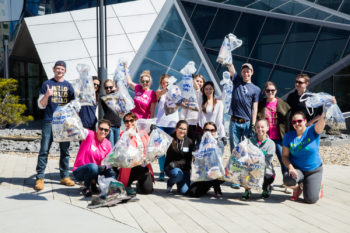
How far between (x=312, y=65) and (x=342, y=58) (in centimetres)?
89

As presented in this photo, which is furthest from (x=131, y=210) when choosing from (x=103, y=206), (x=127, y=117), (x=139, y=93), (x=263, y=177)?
(x=139, y=93)

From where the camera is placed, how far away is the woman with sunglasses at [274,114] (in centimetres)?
548

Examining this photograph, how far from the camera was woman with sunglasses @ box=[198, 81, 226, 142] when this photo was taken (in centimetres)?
573

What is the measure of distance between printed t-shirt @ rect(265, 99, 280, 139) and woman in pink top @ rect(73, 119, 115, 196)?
226 cm

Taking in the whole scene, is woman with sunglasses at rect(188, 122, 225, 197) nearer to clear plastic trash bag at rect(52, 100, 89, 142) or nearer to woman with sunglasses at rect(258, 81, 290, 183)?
woman with sunglasses at rect(258, 81, 290, 183)

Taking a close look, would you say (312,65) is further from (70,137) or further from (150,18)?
(70,137)

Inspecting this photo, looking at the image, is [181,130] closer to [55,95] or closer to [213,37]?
[55,95]

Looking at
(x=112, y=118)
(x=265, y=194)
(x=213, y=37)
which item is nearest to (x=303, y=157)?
(x=265, y=194)

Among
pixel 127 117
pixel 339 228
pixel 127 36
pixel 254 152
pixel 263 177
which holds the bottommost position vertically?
pixel 339 228

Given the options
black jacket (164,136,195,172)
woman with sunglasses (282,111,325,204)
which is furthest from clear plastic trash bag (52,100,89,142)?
woman with sunglasses (282,111,325,204)

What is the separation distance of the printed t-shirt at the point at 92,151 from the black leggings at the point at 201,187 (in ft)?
4.18

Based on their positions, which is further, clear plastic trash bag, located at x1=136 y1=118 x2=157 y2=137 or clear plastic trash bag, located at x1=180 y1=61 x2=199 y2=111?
clear plastic trash bag, located at x1=180 y1=61 x2=199 y2=111

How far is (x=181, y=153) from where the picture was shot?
215 inches

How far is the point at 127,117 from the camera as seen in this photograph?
530cm
